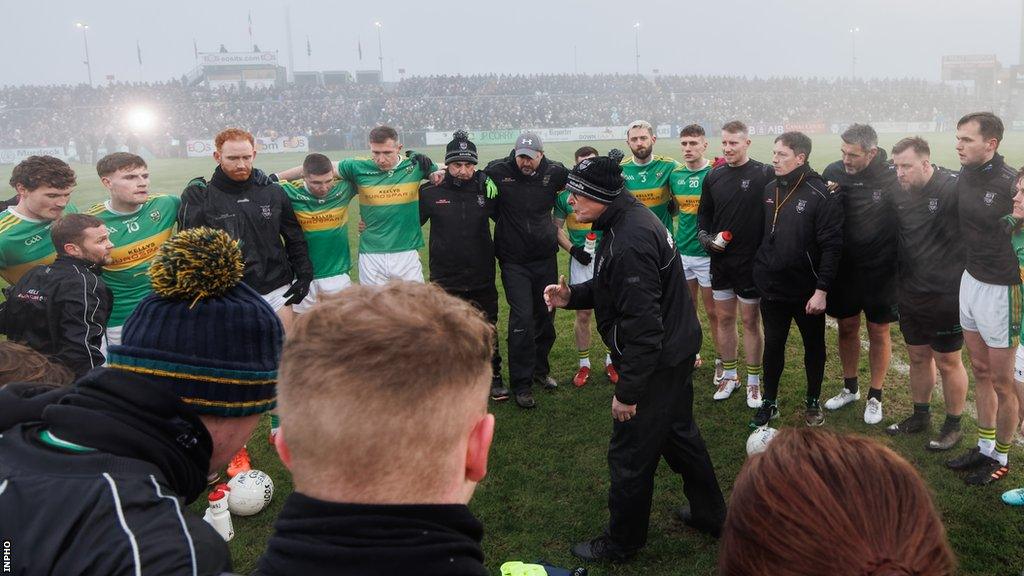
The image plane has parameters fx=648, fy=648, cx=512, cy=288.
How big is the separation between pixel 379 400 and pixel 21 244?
16.9 feet

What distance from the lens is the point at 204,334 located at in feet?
5.09

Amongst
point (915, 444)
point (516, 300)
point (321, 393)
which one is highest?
point (321, 393)

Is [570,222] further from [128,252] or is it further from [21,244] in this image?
[21,244]

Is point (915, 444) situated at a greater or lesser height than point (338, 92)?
lesser

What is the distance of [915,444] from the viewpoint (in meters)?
5.19

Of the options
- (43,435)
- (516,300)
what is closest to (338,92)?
(516,300)

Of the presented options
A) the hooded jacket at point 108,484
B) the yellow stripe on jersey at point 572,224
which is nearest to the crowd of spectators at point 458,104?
the yellow stripe on jersey at point 572,224

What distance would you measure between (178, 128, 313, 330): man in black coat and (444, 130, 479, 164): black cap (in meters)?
1.60

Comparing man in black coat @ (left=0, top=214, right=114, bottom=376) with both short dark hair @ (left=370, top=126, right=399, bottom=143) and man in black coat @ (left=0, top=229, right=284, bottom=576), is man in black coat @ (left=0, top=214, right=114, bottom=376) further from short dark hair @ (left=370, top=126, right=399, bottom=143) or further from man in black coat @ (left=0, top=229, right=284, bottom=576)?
short dark hair @ (left=370, top=126, right=399, bottom=143)

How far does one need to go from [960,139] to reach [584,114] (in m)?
45.5

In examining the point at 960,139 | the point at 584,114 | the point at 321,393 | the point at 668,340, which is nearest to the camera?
the point at 321,393

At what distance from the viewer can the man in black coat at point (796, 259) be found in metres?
5.09

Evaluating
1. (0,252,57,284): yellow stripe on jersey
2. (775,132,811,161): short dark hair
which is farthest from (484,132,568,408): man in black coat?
(0,252,57,284): yellow stripe on jersey

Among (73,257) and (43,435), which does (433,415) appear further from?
(73,257)
